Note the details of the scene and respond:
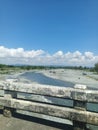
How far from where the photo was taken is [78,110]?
416cm

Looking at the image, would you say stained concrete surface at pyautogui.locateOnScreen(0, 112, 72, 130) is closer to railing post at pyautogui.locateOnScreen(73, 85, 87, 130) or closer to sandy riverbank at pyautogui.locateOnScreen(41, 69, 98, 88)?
railing post at pyautogui.locateOnScreen(73, 85, 87, 130)

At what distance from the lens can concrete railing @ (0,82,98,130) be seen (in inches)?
159

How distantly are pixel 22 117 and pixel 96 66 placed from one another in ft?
434

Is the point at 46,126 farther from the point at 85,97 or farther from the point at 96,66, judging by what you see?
the point at 96,66

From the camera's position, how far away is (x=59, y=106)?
14.8 feet

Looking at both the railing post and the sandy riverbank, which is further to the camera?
the sandy riverbank

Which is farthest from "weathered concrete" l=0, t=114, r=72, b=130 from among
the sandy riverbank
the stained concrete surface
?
the sandy riverbank

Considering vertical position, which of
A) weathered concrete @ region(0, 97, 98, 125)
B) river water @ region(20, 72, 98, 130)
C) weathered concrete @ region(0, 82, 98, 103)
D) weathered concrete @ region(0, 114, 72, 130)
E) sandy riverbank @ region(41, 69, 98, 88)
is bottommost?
sandy riverbank @ region(41, 69, 98, 88)

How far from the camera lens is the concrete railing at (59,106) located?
4039mm

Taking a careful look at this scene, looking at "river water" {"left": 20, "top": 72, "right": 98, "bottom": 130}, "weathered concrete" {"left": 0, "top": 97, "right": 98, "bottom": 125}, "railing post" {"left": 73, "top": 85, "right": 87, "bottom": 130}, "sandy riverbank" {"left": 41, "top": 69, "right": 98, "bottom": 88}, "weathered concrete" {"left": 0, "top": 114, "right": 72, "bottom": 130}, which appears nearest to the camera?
"weathered concrete" {"left": 0, "top": 97, "right": 98, "bottom": 125}

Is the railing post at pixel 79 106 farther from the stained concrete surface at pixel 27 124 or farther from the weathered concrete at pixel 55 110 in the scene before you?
the stained concrete surface at pixel 27 124

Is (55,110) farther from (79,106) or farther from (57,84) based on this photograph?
(57,84)

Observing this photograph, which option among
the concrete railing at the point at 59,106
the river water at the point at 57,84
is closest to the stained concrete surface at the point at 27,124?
the concrete railing at the point at 59,106

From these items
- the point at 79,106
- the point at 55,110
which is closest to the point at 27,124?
the point at 55,110
